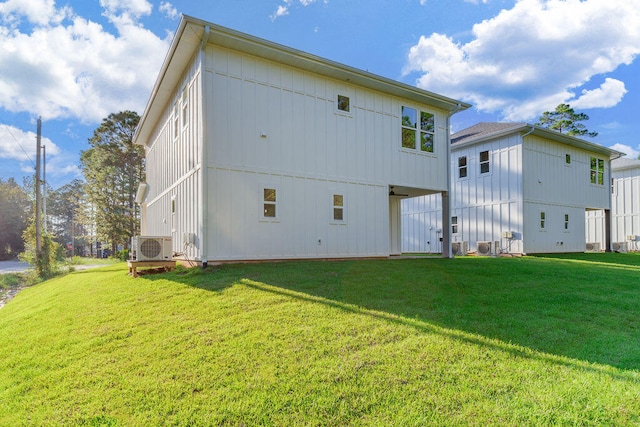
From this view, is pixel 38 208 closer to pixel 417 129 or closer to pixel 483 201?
pixel 417 129

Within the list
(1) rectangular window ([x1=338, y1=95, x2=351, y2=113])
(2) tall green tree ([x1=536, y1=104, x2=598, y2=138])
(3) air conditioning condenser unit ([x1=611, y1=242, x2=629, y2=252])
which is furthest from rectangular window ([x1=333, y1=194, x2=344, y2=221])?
(2) tall green tree ([x1=536, y1=104, x2=598, y2=138])

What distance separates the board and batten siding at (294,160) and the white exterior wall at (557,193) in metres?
7.53

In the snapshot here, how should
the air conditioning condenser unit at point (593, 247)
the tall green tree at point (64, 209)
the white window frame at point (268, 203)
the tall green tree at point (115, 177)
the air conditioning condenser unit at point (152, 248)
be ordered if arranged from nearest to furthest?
the air conditioning condenser unit at point (152, 248) < the white window frame at point (268, 203) < the air conditioning condenser unit at point (593, 247) < the tall green tree at point (115, 177) < the tall green tree at point (64, 209)

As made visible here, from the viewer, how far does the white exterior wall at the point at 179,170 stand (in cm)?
857

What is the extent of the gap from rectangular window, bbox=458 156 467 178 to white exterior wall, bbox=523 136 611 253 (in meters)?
2.91

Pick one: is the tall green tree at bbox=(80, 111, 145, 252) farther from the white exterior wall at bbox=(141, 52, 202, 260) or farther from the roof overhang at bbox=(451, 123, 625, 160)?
the roof overhang at bbox=(451, 123, 625, 160)

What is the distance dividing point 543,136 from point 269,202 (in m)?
14.2

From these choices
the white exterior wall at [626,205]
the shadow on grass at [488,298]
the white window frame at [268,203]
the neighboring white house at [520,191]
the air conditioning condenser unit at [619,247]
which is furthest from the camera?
the white exterior wall at [626,205]

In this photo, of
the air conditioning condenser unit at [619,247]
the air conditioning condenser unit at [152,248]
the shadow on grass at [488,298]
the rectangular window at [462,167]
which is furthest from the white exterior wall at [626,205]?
the air conditioning condenser unit at [152,248]

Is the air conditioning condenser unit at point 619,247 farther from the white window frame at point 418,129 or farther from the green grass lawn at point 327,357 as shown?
the green grass lawn at point 327,357

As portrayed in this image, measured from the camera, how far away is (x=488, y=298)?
18.4ft

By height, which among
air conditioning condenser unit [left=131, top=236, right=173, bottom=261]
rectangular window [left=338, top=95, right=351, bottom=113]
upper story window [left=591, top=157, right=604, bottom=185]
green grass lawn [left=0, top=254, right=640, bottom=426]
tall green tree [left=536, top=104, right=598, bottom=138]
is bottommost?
green grass lawn [left=0, top=254, right=640, bottom=426]

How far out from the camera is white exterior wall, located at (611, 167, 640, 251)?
21.4m

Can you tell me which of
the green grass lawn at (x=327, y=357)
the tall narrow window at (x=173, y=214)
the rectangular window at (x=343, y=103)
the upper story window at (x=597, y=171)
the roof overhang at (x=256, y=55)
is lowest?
the green grass lawn at (x=327, y=357)
